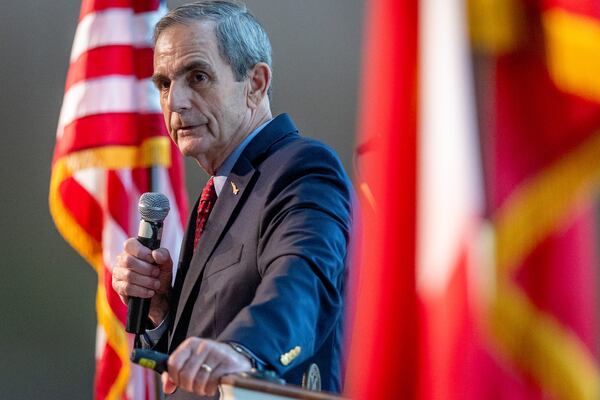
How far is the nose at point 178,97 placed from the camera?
1864mm

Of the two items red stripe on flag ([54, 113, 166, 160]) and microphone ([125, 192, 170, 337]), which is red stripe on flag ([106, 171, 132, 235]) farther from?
microphone ([125, 192, 170, 337])

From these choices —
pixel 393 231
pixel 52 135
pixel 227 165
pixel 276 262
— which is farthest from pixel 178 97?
pixel 52 135

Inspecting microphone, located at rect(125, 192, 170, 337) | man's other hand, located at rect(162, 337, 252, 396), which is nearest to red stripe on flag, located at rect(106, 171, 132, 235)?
microphone, located at rect(125, 192, 170, 337)

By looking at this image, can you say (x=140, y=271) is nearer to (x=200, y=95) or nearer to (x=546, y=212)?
(x=200, y=95)

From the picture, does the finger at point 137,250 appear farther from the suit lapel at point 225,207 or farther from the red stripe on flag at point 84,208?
the red stripe on flag at point 84,208

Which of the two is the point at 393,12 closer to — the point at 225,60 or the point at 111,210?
the point at 225,60

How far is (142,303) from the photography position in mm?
1732

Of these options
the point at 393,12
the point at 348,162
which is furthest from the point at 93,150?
the point at 393,12

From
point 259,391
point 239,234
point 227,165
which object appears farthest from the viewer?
point 227,165

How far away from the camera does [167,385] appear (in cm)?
157

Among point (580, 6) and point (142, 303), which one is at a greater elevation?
point (580, 6)

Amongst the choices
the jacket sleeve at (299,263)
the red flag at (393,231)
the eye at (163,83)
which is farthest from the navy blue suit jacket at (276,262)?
the red flag at (393,231)

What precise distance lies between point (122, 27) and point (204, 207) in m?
1.16

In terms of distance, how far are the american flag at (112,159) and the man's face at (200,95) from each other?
2.70 ft
